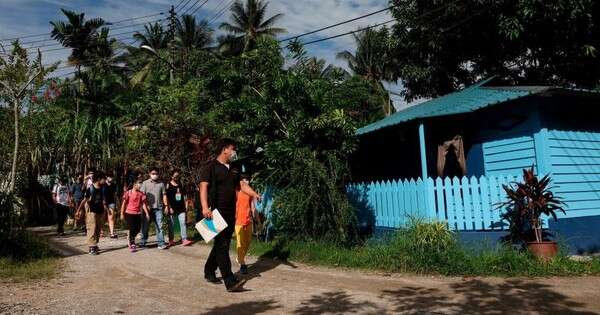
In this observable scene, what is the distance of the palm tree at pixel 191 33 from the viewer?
35094 mm

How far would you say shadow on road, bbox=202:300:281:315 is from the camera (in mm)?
4934

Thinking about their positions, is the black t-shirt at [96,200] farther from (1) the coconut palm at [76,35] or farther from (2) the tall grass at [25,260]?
(1) the coconut palm at [76,35]

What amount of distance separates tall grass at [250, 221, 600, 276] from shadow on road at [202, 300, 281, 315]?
2524 mm

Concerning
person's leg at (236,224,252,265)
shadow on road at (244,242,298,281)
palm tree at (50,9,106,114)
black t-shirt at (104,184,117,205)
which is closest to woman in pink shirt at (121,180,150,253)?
black t-shirt at (104,184,117,205)

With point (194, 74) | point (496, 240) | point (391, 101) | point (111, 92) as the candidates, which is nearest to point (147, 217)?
point (496, 240)

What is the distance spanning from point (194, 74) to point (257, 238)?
9.60m

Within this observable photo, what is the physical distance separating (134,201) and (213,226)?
4.72m

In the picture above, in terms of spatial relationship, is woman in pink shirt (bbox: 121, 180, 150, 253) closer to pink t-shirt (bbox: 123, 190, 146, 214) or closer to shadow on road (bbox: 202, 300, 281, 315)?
pink t-shirt (bbox: 123, 190, 146, 214)

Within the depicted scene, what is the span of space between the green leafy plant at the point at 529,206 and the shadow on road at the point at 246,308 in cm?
421

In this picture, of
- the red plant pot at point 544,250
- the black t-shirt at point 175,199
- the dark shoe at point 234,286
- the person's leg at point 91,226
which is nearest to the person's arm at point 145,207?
the black t-shirt at point 175,199

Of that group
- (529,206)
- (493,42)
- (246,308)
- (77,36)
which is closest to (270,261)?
(246,308)

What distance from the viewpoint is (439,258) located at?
22.9 feet

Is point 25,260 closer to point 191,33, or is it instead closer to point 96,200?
point 96,200

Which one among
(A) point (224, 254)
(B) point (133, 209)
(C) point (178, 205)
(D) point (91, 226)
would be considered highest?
(C) point (178, 205)
